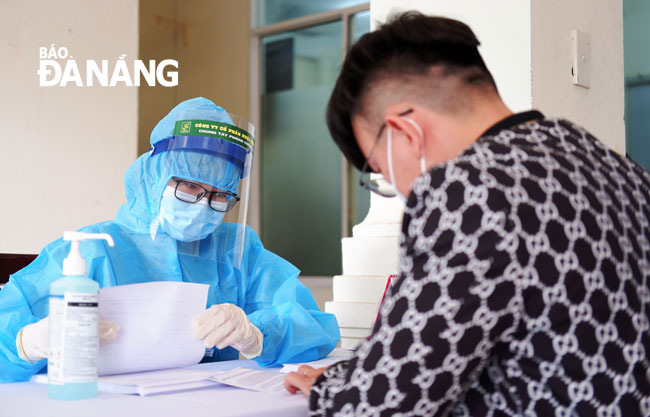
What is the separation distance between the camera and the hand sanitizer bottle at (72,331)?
938 mm

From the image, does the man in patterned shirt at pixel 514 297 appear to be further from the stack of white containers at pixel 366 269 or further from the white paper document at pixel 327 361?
the stack of white containers at pixel 366 269

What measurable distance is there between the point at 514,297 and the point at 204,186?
94cm

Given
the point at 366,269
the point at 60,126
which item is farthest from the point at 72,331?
the point at 60,126

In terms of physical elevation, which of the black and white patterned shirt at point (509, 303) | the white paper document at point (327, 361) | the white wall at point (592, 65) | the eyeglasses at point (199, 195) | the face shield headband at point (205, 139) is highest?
the white wall at point (592, 65)

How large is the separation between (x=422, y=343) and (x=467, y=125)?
303mm

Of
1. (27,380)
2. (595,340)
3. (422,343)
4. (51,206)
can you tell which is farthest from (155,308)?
(51,206)

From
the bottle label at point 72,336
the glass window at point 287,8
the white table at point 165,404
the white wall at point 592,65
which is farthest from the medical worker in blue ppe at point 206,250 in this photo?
the glass window at point 287,8

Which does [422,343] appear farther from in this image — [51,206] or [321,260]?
[321,260]

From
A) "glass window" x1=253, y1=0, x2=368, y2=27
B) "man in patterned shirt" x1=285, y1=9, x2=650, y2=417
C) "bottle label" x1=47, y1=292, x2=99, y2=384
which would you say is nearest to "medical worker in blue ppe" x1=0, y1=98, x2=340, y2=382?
"bottle label" x1=47, y1=292, x2=99, y2=384

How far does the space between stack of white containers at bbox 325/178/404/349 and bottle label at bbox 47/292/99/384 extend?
1.00m

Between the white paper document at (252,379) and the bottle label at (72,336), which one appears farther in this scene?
the white paper document at (252,379)

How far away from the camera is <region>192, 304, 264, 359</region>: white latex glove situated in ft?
4.16

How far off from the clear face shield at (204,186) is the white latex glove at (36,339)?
38 centimetres

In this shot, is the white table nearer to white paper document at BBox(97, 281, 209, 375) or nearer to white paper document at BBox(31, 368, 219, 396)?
white paper document at BBox(31, 368, 219, 396)
